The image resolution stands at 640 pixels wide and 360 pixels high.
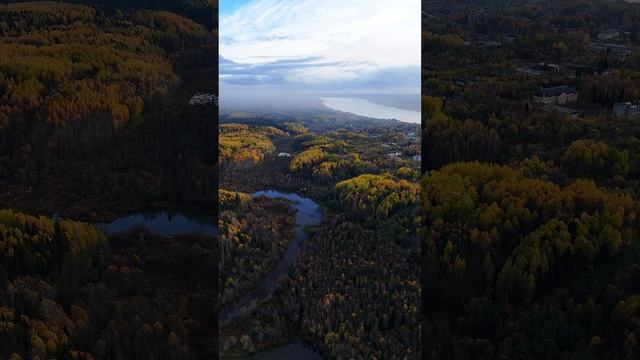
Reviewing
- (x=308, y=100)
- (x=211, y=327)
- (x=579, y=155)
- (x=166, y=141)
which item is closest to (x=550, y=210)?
(x=579, y=155)

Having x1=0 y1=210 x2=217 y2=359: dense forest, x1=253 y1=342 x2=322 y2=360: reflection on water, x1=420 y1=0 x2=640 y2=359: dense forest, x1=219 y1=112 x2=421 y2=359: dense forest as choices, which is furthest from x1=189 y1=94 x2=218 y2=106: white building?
x1=253 y1=342 x2=322 y2=360: reflection on water

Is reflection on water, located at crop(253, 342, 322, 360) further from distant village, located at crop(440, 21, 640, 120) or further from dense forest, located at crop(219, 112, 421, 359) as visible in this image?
distant village, located at crop(440, 21, 640, 120)

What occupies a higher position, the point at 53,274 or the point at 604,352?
the point at 53,274

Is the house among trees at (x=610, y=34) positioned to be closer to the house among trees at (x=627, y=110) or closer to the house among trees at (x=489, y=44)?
the house among trees at (x=627, y=110)

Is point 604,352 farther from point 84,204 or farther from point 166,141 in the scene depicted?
point 84,204

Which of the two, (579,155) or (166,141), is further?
(166,141)

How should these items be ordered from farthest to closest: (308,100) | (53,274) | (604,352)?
1. (308,100)
2. (53,274)
3. (604,352)

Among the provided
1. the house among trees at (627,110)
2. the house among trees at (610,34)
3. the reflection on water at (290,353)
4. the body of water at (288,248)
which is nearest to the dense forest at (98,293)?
the body of water at (288,248)
